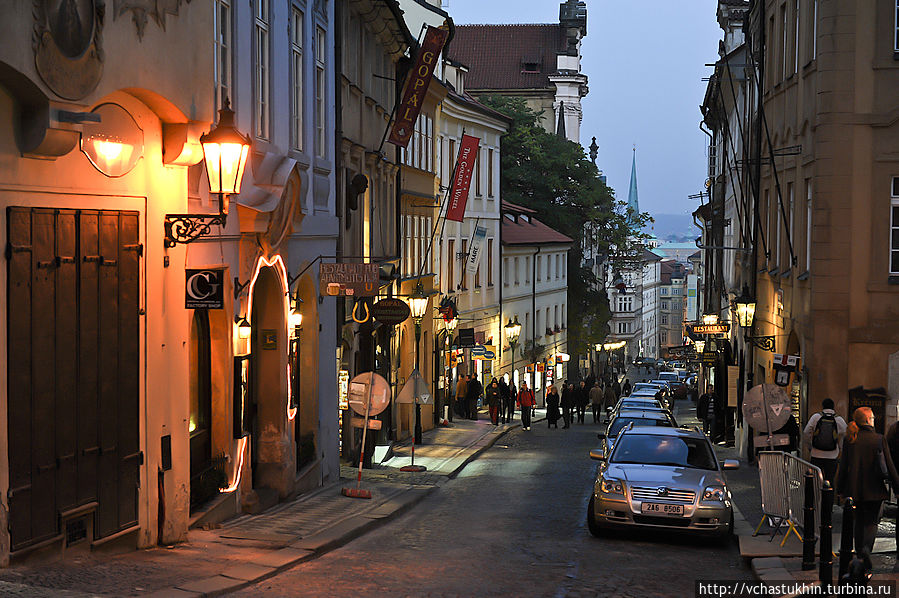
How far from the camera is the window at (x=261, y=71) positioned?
17078 mm

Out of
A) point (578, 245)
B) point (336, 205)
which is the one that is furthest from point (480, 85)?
point (336, 205)

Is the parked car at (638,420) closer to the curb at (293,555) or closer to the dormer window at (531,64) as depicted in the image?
the curb at (293,555)

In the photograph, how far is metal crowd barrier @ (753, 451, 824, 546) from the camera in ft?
43.0

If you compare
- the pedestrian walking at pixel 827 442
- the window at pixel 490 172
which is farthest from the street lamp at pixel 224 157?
the window at pixel 490 172

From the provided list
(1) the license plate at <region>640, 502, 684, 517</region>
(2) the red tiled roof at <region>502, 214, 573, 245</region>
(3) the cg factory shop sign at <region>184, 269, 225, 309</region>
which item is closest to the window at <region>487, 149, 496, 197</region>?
(2) the red tiled roof at <region>502, 214, 573, 245</region>

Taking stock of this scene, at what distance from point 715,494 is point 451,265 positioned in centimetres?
2949

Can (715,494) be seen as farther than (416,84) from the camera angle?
No

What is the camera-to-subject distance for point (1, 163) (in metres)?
9.95

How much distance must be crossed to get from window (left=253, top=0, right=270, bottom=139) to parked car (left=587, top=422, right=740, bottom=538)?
7125mm

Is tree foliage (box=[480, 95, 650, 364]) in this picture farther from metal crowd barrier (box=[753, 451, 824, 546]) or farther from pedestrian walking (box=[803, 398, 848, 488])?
metal crowd barrier (box=[753, 451, 824, 546])

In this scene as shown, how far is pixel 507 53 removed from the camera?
89500 millimetres

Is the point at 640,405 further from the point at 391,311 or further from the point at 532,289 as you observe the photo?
the point at 532,289

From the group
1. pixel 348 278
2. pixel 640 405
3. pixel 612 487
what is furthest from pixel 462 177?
pixel 612 487

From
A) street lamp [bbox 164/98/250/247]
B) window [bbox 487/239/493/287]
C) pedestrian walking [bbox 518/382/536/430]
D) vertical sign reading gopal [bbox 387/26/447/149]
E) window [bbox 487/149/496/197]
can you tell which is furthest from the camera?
window [bbox 487/239/493/287]
